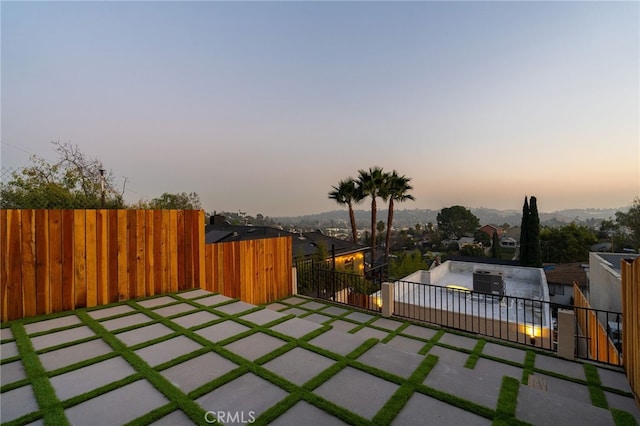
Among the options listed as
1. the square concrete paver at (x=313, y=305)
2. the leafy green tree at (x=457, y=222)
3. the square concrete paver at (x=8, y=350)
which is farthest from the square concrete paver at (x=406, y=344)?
the leafy green tree at (x=457, y=222)

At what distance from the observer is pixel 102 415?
1603 mm

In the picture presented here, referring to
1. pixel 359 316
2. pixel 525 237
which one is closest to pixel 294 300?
pixel 359 316

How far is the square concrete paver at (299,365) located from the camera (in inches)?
81.1

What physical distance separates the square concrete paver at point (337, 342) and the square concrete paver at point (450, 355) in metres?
1.50

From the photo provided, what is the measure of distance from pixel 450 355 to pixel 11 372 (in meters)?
4.47

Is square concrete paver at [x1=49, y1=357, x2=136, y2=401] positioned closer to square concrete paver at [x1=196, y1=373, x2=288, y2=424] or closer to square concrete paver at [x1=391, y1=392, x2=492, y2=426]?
square concrete paver at [x1=196, y1=373, x2=288, y2=424]

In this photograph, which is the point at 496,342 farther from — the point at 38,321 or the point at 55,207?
the point at 55,207

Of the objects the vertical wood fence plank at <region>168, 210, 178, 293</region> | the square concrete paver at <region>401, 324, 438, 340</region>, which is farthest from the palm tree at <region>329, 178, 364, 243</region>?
the vertical wood fence plank at <region>168, 210, 178, 293</region>

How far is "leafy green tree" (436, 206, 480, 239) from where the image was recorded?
182 ft

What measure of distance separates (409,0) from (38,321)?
9943 millimetres

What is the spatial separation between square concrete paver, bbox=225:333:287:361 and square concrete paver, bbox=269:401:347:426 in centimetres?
75

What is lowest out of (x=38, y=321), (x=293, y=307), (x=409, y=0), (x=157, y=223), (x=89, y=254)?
(x=293, y=307)

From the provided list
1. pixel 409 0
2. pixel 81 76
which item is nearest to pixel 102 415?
pixel 81 76

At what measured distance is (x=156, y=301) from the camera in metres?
3.97
